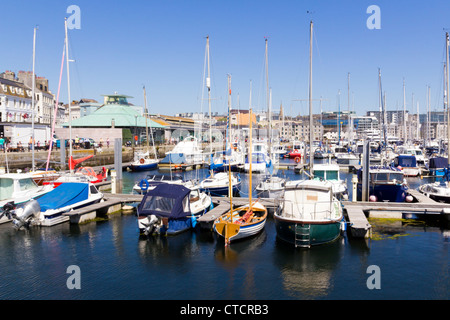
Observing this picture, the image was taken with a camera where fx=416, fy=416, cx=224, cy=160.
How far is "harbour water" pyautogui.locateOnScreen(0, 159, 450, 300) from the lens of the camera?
15852 mm

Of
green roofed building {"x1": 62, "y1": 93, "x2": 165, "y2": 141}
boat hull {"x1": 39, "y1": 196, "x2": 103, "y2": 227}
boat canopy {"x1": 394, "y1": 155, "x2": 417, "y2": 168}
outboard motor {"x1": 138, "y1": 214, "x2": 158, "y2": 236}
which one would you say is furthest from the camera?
green roofed building {"x1": 62, "y1": 93, "x2": 165, "y2": 141}

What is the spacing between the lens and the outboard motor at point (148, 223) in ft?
73.4

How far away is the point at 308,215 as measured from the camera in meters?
20.9

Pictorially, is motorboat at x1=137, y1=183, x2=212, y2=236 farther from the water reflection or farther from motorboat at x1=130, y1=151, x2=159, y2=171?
motorboat at x1=130, y1=151, x2=159, y2=171

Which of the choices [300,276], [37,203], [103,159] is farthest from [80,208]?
[103,159]

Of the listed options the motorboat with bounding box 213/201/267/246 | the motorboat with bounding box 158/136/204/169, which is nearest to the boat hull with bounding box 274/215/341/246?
the motorboat with bounding box 213/201/267/246

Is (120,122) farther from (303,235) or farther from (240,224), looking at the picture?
(303,235)

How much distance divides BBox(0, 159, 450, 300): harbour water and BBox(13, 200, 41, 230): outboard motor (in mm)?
557

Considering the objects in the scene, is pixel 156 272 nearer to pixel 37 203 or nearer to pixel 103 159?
pixel 37 203

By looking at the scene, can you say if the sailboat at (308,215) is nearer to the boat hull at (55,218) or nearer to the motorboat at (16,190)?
the boat hull at (55,218)

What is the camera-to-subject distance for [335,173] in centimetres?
3212
